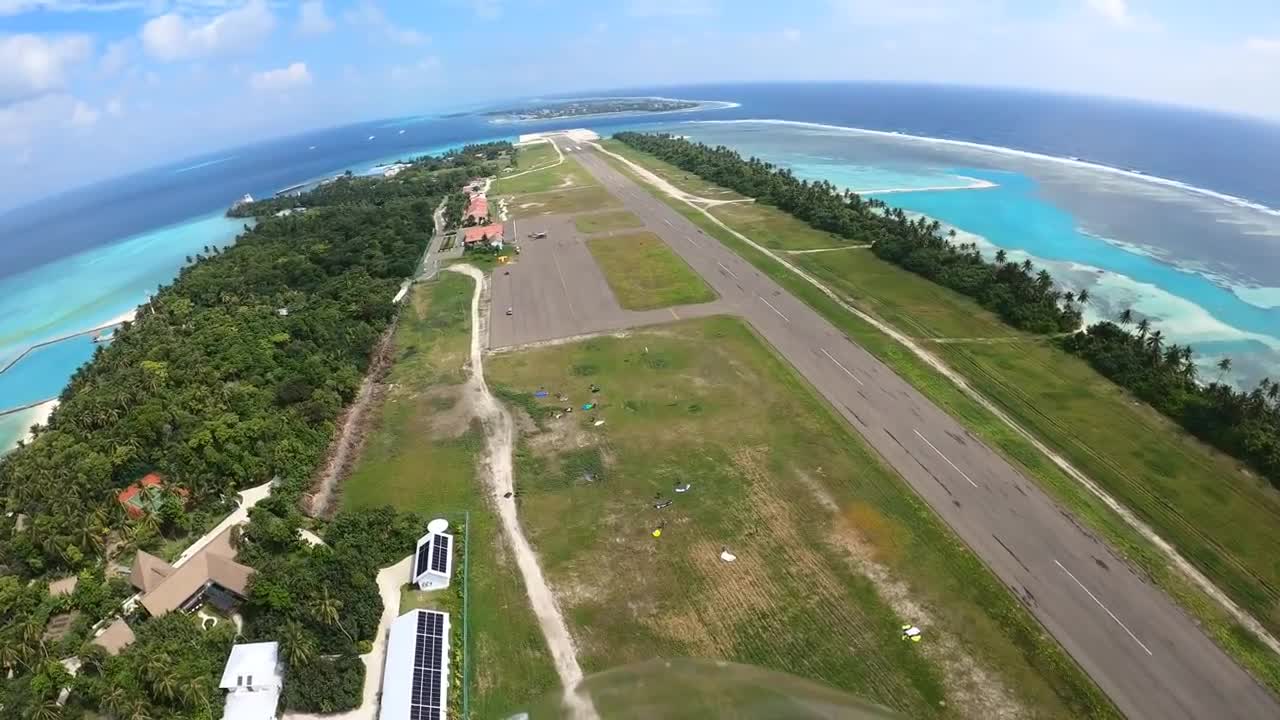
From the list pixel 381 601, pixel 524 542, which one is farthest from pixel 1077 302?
pixel 381 601

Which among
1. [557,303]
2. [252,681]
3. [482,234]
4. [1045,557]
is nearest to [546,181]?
[482,234]

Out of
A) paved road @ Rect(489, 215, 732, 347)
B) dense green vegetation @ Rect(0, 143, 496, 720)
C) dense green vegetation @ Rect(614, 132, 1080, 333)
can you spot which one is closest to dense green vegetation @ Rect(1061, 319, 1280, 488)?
dense green vegetation @ Rect(614, 132, 1080, 333)

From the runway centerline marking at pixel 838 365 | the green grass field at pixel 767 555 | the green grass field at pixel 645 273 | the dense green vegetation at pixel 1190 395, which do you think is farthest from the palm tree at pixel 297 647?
the dense green vegetation at pixel 1190 395

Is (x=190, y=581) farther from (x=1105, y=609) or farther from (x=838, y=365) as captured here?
(x=838, y=365)

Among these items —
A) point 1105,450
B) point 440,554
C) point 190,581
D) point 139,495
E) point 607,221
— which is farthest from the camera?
point 607,221

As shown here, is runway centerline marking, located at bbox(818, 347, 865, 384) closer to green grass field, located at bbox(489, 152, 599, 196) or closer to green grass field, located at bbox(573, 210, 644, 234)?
green grass field, located at bbox(573, 210, 644, 234)
